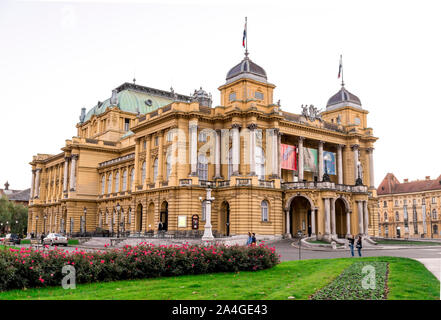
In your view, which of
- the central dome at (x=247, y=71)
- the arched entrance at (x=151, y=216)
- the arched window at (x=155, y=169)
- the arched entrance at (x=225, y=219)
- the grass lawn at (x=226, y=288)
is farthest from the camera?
the arched window at (x=155, y=169)

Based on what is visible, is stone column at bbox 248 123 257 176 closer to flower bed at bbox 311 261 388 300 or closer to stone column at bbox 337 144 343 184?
stone column at bbox 337 144 343 184

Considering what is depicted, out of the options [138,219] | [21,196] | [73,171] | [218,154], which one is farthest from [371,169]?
[21,196]

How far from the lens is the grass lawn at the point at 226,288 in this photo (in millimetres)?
12867

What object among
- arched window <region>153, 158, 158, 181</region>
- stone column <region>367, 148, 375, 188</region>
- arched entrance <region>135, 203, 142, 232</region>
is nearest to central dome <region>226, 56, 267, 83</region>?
arched window <region>153, 158, 158, 181</region>

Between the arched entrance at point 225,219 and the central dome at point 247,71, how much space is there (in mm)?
15941

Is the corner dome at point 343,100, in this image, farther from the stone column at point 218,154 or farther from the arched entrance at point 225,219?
the arched entrance at point 225,219

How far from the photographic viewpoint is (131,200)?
63.7 meters

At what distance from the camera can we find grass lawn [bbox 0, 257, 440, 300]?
12867mm

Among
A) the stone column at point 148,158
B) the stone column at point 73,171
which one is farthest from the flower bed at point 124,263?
the stone column at point 73,171

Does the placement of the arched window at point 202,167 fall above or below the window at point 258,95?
below

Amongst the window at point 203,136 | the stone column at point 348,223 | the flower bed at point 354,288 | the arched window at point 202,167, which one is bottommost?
the flower bed at point 354,288

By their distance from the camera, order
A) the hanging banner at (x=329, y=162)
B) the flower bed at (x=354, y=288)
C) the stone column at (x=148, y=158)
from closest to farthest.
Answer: the flower bed at (x=354, y=288) < the stone column at (x=148, y=158) < the hanging banner at (x=329, y=162)

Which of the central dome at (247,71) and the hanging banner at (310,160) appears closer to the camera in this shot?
the central dome at (247,71)
